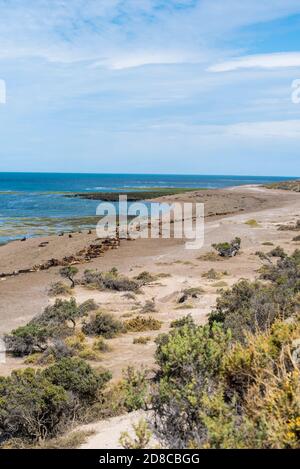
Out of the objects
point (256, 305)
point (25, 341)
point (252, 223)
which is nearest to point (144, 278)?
point (25, 341)

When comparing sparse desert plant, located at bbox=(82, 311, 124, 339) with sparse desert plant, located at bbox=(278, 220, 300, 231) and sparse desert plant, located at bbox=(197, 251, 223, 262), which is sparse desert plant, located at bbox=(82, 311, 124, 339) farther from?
sparse desert plant, located at bbox=(278, 220, 300, 231)

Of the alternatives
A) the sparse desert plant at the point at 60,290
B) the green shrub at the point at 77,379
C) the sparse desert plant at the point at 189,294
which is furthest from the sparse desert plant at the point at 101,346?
the sparse desert plant at the point at 60,290

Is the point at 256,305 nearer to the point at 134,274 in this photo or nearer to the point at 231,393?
the point at 231,393

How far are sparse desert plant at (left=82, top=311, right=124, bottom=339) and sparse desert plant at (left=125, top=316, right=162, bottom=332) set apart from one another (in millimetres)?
302

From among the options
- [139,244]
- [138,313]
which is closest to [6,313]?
[138,313]

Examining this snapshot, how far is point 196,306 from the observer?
1588 centimetres

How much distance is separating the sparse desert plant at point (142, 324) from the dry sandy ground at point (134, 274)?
0.26 metres

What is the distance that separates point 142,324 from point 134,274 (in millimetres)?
7853

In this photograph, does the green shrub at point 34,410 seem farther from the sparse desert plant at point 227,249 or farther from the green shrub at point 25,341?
the sparse desert plant at point 227,249

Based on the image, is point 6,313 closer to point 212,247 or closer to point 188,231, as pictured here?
point 212,247

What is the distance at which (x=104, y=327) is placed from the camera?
13.6 metres

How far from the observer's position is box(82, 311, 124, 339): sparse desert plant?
13.5m

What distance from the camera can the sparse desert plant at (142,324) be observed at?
13.8m

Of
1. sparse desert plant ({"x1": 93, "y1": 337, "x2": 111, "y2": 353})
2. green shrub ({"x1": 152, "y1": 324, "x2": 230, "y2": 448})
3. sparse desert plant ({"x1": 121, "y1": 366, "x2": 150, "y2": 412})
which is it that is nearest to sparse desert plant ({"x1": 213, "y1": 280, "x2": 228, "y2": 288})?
sparse desert plant ({"x1": 93, "y1": 337, "x2": 111, "y2": 353})
